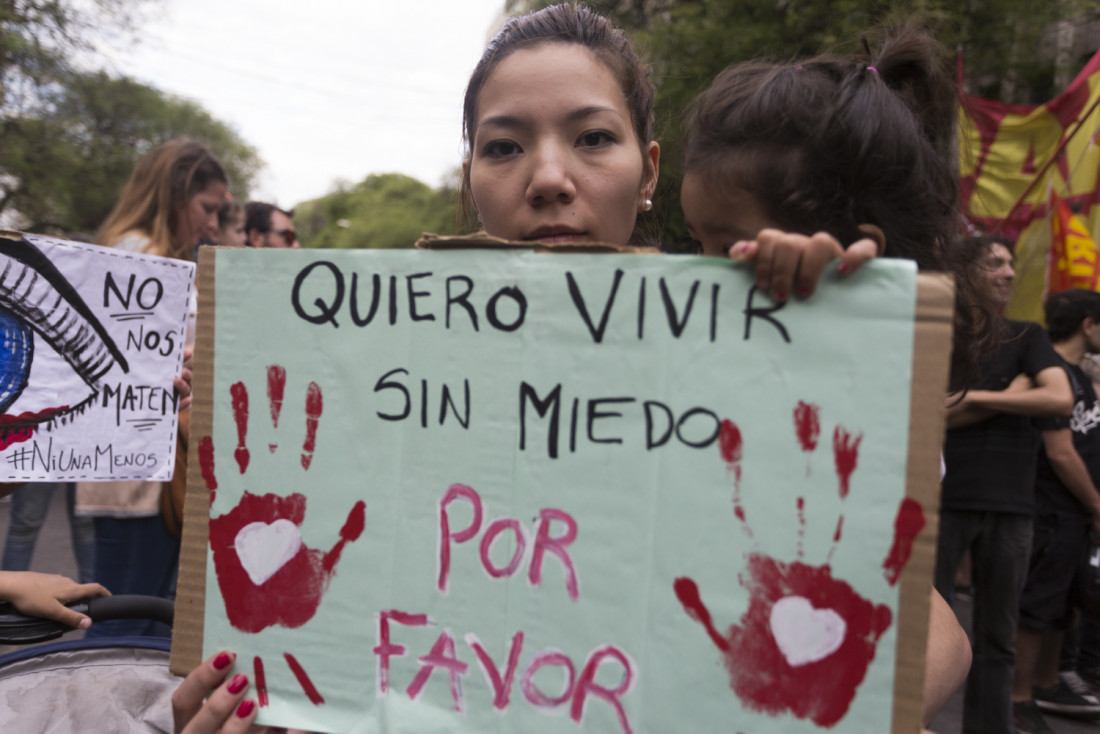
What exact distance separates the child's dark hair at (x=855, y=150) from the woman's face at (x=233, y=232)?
3.27 m

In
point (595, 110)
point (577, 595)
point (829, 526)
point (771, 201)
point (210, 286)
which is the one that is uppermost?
point (595, 110)

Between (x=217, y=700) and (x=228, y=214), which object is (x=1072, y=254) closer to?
(x=228, y=214)

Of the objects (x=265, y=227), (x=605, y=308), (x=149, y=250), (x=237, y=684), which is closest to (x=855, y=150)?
(x=605, y=308)

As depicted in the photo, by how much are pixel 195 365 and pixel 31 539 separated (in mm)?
3192

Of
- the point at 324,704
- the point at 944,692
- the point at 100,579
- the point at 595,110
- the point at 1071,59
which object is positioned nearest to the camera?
the point at 324,704

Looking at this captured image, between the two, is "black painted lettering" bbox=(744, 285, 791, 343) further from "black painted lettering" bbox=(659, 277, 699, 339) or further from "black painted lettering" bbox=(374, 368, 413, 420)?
"black painted lettering" bbox=(374, 368, 413, 420)

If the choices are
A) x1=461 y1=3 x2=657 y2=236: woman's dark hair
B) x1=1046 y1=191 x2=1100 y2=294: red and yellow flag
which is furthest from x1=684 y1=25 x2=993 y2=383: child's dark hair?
x1=1046 y1=191 x2=1100 y2=294: red and yellow flag

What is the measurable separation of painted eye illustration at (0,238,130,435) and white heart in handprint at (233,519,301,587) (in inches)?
34.7

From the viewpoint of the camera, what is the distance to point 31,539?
3.59 meters

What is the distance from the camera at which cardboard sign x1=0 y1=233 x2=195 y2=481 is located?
163 centimetres

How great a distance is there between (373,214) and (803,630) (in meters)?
57.3

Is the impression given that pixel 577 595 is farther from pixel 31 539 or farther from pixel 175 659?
pixel 31 539

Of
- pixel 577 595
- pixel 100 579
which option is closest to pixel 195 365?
pixel 577 595

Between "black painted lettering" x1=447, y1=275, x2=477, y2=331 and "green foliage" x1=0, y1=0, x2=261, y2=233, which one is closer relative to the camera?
"black painted lettering" x1=447, y1=275, x2=477, y2=331
